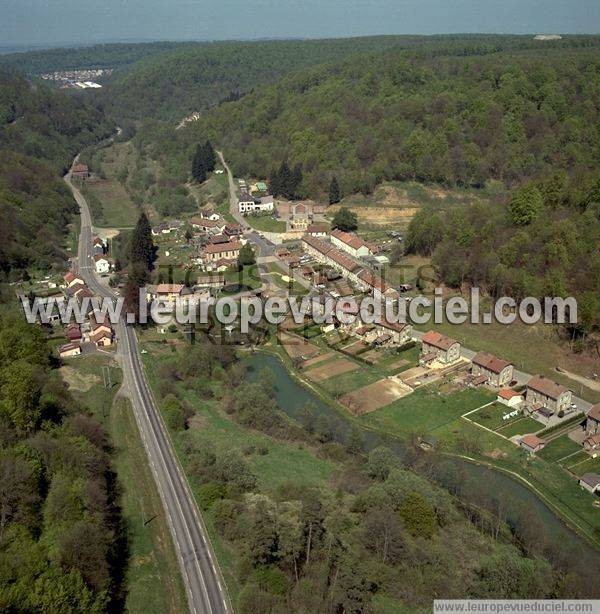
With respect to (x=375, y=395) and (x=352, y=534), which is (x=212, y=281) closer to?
(x=375, y=395)

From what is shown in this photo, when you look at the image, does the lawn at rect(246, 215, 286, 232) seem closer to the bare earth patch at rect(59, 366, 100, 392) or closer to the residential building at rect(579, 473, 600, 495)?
the bare earth patch at rect(59, 366, 100, 392)

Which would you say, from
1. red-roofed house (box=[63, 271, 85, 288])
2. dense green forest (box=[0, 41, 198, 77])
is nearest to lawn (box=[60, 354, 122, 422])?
red-roofed house (box=[63, 271, 85, 288])

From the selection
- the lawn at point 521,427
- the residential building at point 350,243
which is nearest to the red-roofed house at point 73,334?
the residential building at point 350,243

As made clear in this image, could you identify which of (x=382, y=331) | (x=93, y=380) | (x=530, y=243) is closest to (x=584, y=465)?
(x=382, y=331)

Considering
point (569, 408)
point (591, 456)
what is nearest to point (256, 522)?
point (591, 456)

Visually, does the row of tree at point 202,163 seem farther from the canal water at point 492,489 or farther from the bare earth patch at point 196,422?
the bare earth patch at point 196,422
